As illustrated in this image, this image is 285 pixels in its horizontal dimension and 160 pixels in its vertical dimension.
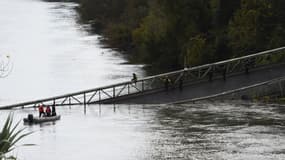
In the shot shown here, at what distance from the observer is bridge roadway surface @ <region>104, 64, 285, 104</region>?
43469 millimetres

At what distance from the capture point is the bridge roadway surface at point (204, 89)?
143 feet

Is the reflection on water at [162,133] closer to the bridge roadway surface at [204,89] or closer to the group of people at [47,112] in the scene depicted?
the group of people at [47,112]

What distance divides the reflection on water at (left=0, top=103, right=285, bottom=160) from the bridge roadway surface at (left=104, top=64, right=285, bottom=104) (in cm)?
111

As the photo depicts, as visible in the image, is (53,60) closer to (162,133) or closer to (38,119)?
(38,119)

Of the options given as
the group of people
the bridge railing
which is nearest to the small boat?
the group of people

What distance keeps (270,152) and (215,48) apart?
36758 millimetres

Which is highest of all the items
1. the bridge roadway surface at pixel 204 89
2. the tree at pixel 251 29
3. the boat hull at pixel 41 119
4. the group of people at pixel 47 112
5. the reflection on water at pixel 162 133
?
the tree at pixel 251 29

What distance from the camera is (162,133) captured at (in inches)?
1391

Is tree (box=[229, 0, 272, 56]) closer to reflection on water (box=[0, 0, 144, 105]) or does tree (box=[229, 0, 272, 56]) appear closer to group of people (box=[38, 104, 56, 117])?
reflection on water (box=[0, 0, 144, 105])

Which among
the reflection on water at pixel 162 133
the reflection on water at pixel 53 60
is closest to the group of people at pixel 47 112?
the reflection on water at pixel 162 133

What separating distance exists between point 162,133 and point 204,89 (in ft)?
31.1

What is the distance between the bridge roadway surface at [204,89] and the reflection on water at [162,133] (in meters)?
1.11

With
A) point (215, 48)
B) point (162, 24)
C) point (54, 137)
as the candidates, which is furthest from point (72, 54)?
point (54, 137)

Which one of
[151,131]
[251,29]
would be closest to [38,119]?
[151,131]
